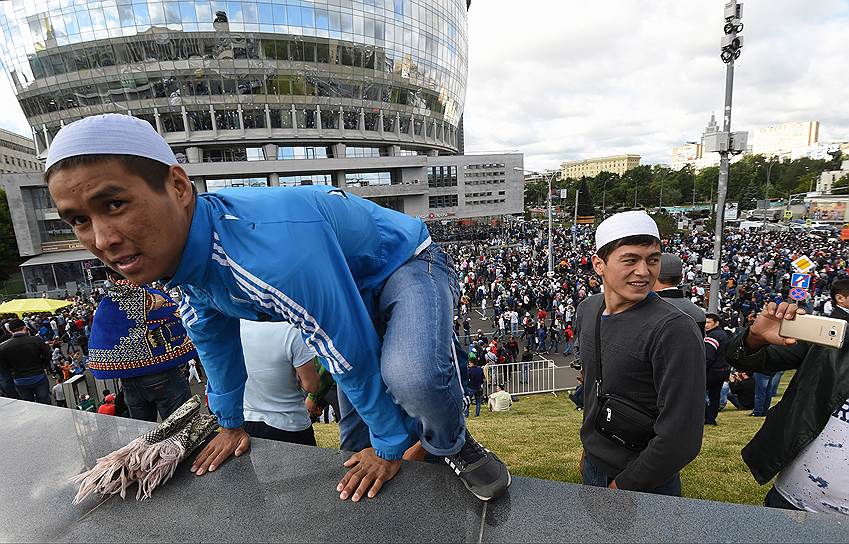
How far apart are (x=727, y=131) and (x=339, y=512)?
14.3 metres

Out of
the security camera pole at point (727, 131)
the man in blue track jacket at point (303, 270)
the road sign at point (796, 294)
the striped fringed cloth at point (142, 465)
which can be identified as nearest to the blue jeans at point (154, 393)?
the striped fringed cloth at point (142, 465)

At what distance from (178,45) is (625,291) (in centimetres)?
5229

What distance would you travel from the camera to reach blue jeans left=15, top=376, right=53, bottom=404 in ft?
21.1

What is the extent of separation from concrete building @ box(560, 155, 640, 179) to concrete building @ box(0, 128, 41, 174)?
165 meters

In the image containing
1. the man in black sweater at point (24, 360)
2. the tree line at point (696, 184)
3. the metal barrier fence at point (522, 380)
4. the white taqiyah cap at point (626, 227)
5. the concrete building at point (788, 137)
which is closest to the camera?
the white taqiyah cap at point (626, 227)

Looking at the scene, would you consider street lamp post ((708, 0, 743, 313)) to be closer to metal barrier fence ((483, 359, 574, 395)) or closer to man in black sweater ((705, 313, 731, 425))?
metal barrier fence ((483, 359, 574, 395))

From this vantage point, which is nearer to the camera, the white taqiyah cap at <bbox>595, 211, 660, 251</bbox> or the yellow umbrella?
the white taqiyah cap at <bbox>595, 211, 660, 251</bbox>

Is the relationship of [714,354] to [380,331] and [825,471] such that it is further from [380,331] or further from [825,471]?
[380,331]

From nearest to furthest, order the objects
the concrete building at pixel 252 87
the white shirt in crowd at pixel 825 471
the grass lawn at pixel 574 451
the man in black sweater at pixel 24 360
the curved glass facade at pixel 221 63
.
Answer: the white shirt in crowd at pixel 825 471
the grass lawn at pixel 574 451
the man in black sweater at pixel 24 360
the concrete building at pixel 252 87
the curved glass facade at pixel 221 63

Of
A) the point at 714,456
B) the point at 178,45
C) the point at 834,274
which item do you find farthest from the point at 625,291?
the point at 178,45

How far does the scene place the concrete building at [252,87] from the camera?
40750mm

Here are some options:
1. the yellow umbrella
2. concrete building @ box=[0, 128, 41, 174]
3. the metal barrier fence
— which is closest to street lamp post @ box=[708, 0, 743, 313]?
the metal barrier fence

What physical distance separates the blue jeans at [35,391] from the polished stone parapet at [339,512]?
548 centimetres

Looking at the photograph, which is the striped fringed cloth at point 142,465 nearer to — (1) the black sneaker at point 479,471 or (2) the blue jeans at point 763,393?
(1) the black sneaker at point 479,471
